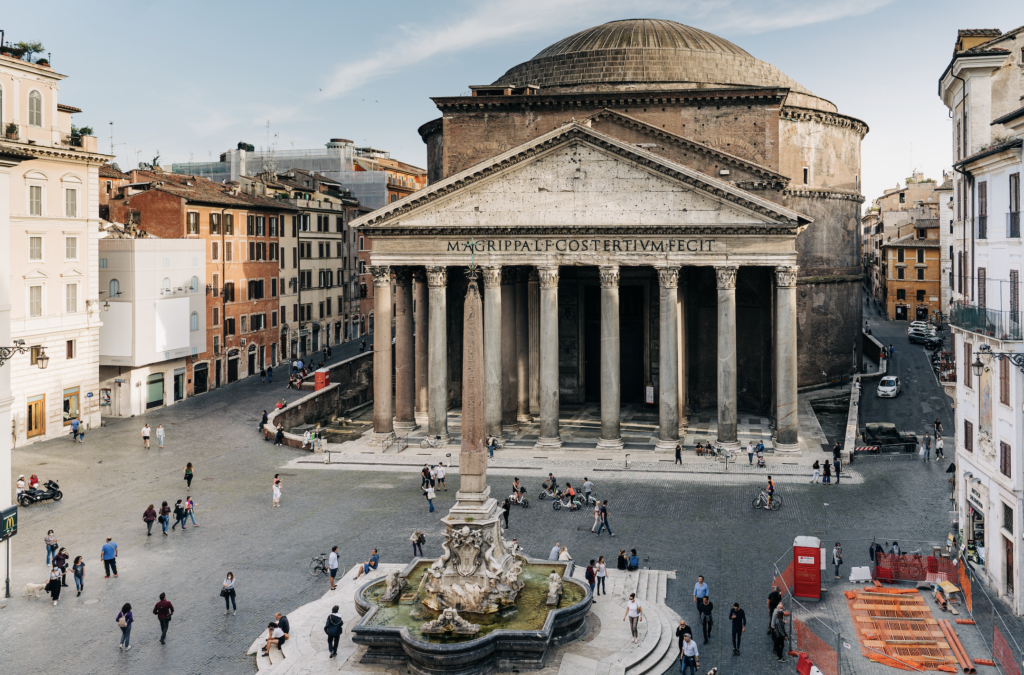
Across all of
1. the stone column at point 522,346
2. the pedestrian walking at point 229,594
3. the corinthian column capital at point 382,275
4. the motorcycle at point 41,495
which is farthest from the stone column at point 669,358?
the motorcycle at point 41,495

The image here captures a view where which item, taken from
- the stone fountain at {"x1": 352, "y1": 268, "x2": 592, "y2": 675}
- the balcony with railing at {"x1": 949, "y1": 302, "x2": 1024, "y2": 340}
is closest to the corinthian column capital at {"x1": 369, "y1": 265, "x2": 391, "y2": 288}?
the stone fountain at {"x1": 352, "y1": 268, "x2": 592, "y2": 675}

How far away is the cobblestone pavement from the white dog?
0.28 m

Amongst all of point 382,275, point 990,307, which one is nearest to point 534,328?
point 382,275

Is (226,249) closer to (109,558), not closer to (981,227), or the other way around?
(109,558)

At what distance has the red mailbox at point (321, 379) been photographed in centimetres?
5000

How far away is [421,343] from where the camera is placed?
43969 millimetres

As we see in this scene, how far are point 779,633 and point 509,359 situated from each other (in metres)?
24.9

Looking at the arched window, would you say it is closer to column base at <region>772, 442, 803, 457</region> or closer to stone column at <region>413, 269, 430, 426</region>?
stone column at <region>413, 269, 430, 426</region>

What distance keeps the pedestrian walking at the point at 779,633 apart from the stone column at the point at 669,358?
17.9m

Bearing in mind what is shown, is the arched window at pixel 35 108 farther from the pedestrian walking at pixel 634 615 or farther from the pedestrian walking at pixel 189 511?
the pedestrian walking at pixel 634 615

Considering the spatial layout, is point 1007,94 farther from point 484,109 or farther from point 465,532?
point 484,109

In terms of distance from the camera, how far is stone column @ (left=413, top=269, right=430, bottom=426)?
44.0 metres

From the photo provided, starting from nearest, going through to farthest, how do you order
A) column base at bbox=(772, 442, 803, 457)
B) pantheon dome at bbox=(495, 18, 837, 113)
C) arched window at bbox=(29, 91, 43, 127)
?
column base at bbox=(772, 442, 803, 457), arched window at bbox=(29, 91, 43, 127), pantheon dome at bbox=(495, 18, 837, 113)

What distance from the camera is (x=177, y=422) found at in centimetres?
4500
